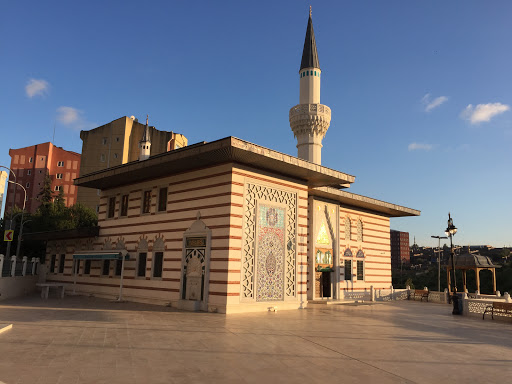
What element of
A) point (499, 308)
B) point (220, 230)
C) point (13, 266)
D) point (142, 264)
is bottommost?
point (499, 308)

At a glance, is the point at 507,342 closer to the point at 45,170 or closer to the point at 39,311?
the point at 39,311

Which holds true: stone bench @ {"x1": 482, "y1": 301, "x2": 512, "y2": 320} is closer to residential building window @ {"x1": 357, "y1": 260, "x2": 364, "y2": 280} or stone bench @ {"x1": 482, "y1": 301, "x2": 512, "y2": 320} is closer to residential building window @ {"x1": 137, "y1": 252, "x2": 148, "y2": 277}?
residential building window @ {"x1": 357, "y1": 260, "x2": 364, "y2": 280}

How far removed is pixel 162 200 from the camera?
19.1 metres

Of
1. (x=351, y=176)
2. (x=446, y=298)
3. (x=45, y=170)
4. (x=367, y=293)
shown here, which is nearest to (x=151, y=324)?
(x=351, y=176)

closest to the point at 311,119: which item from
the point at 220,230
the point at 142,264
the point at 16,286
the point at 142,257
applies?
the point at 220,230

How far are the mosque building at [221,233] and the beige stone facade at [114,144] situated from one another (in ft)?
85.2

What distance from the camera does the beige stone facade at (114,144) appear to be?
49906 mm

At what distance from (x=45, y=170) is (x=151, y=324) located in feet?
193

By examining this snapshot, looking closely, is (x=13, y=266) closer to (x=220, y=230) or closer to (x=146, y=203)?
(x=146, y=203)

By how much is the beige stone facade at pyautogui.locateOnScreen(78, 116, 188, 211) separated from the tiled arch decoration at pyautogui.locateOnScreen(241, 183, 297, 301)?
114 ft

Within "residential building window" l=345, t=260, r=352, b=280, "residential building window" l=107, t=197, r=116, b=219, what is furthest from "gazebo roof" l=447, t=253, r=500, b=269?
"residential building window" l=107, t=197, r=116, b=219

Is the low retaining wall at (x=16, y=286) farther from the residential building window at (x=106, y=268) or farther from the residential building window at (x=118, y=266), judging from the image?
the residential building window at (x=118, y=266)

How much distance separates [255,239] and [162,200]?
18.4ft

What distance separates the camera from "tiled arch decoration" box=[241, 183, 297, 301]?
622 inches
